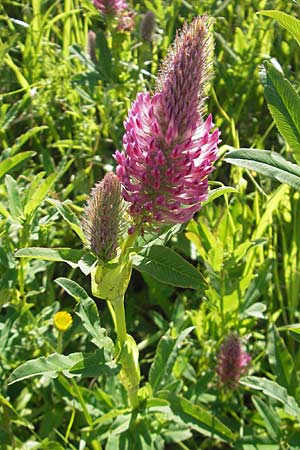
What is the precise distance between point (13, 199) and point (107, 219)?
0.59 metres

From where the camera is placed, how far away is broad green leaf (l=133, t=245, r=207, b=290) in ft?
5.13

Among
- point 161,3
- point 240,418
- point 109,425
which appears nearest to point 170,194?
point 109,425

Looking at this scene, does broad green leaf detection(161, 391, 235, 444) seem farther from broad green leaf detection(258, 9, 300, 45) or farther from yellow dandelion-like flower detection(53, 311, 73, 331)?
broad green leaf detection(258, 9, 300, 45)

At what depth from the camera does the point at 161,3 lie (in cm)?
326

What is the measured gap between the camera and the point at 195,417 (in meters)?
1.84

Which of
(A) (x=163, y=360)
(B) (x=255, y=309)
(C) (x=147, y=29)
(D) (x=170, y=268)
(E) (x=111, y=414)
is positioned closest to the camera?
(D) (x=170, y=268)

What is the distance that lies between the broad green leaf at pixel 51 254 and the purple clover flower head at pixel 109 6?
4.97 ft

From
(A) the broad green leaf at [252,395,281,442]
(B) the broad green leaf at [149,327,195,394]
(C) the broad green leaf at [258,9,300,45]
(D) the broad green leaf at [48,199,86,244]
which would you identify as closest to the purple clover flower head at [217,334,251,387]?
(A) the broad green leaf at [252,395,281,442]

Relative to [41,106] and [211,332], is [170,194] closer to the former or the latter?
[211,332]

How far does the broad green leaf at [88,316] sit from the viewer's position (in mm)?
1692

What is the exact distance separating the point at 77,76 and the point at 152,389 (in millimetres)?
1488

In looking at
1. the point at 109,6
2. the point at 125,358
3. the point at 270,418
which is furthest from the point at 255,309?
the point at 109,6

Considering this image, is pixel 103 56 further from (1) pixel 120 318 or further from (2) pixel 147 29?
(1) pixel 120 318

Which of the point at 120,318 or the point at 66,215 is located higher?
the point at 66,215
